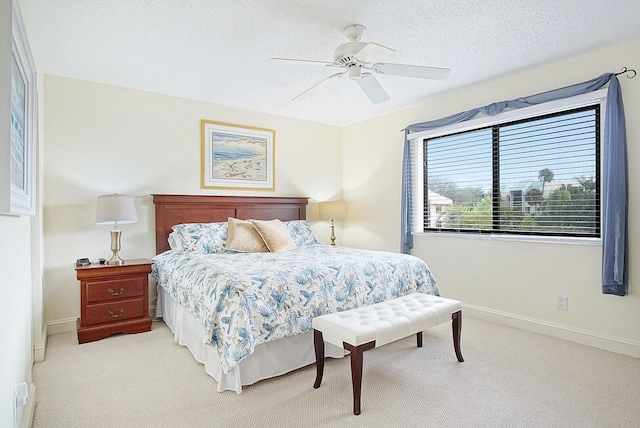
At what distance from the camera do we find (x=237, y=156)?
14.8 ft

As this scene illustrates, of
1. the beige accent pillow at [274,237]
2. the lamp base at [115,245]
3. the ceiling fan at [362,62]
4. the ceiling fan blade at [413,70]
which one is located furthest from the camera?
the beige accent pillow at [274,237]

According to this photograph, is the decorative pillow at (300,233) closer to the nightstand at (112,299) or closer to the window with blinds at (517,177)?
the window with blinds at (517,177)

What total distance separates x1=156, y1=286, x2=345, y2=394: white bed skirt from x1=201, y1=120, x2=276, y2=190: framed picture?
6.16 feet

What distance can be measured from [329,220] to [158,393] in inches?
137

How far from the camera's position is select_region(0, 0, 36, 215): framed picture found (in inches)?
48.0

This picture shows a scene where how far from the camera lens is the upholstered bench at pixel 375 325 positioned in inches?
80.6

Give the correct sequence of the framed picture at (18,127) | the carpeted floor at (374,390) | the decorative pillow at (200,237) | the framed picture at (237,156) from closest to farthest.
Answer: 1. the framed picture at (18,127)
2. the carpeted floor at (374,390)
3. the decorative pillow at (200,237)
4. the framed picture at (237,156)

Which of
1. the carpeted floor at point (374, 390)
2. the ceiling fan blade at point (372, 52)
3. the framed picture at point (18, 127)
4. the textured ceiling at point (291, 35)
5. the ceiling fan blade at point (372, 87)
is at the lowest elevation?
the carpeted floor at point (374, 390)

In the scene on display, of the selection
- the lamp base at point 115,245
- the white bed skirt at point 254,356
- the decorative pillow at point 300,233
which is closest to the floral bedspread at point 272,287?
the white bed skirt at point 254,356

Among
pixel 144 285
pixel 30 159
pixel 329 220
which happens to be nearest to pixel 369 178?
pixel 329 220

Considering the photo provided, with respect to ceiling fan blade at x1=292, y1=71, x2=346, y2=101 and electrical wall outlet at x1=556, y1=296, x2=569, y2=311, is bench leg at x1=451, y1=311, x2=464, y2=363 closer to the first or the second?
electrical wall outlet at x1=556, y1=296, x2=569, y2=311

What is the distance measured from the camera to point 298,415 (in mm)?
2004

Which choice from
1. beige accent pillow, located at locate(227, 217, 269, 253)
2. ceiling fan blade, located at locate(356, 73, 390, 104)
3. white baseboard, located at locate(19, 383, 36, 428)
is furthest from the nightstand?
ceiling fan blade, located at locate(356, 73, 390, 104)

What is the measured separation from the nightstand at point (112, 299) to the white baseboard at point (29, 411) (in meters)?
0.97
